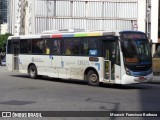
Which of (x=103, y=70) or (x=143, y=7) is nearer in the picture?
(x=103, y=70)

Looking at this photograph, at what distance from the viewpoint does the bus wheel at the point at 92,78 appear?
21.8 meters

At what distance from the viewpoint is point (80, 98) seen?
A: 15.8 meters

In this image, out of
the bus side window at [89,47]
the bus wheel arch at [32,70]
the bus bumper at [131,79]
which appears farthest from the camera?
the bus wheel arch at [32,70]

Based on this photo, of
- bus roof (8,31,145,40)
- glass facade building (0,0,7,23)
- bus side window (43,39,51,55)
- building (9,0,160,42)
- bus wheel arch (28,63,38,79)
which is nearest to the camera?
bus roof (8,31,145,40)

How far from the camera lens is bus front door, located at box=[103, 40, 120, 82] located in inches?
810

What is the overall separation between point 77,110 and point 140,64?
8.78 m

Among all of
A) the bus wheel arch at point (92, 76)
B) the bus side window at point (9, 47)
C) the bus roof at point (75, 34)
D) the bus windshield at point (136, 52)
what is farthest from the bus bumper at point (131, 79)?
the bus side window at point (9, 47)

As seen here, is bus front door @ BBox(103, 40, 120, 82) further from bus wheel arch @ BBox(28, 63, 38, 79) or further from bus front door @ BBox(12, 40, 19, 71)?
bus front door @ BBox(12, 40, 19, 71)

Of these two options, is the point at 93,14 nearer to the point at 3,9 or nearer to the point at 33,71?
the point at 33,71

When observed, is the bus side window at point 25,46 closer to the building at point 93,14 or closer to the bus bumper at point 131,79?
the bus bumper at point 131,79

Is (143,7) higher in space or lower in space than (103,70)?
higher

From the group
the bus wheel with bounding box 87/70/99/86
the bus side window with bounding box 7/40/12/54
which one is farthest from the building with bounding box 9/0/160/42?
the bus wheel with bounding box 87/70/99/86

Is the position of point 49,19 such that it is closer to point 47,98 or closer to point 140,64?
point 140,64

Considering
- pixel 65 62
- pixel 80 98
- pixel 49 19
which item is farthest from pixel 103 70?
pixel 49 19
